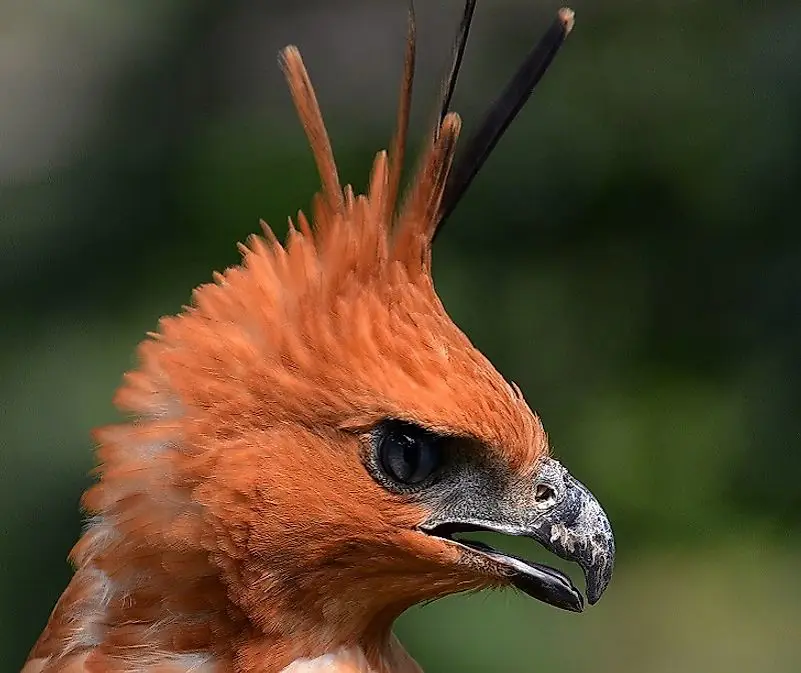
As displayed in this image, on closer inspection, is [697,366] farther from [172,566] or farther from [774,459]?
[172,566]

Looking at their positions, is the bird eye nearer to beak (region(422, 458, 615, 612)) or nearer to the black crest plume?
beak (region(422, 458, 615, 612))

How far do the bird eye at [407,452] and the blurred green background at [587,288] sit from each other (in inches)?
95.0

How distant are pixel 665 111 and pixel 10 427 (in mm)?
3071

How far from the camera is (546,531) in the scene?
244 centimetres

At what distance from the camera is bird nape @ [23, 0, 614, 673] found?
2266mm

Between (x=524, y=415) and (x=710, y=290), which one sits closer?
(x=524, y=415)

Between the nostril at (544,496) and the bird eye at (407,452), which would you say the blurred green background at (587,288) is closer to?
the nostril at (544,496)

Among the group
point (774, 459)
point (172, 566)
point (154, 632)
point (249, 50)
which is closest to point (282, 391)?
point (172, 566)

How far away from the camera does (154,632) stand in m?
2.40

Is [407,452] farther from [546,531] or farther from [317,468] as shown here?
[546,531]

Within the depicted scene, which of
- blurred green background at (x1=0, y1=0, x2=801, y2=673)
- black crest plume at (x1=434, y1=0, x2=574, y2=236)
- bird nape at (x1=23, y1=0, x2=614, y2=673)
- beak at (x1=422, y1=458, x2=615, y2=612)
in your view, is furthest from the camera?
blurred green background at (x1=0, y1=0, x2=801, y2=673)

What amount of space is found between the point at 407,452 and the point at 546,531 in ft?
1.12

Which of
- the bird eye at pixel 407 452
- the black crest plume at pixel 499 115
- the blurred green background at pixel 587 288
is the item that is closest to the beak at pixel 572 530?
the bird eye at pixel 407 452

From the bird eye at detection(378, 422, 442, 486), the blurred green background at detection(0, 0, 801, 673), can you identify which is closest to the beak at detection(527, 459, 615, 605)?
the bird eye at detection(378, 422, 442, 486)
